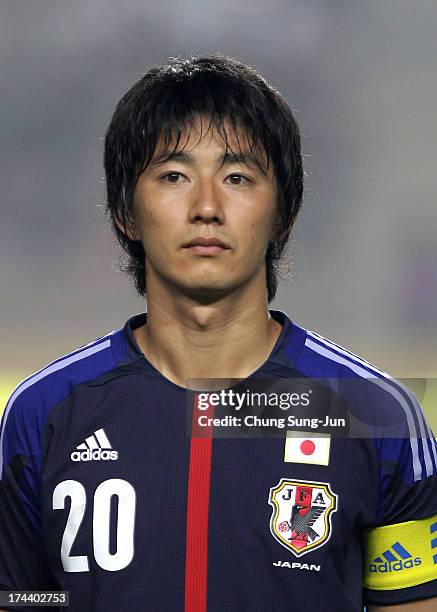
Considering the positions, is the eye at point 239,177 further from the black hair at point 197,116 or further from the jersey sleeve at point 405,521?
the jersey sleeve at point 405,521

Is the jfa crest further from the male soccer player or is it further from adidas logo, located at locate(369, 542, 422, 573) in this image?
adidas logo, located at locate(369, 542, 422, 573)

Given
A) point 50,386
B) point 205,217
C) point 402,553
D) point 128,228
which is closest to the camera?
point 205,217

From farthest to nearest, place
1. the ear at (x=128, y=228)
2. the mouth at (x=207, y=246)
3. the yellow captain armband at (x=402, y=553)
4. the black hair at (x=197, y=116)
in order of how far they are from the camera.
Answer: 1. the ear at (x=128, y=228)
2. the black hair at (x=197, y=116)
3. the yellow captain armband at (x=402, y=553)
4. the mouth at (x=207, y=246)

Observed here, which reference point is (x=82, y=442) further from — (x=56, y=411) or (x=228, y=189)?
(x=228, y=189)

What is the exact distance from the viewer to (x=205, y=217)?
224 centimetres

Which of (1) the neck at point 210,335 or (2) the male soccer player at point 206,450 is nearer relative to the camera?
(2) the male soccer player at point 206,450

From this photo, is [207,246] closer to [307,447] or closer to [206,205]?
[206,205]

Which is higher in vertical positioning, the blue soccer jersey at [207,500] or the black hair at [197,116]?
the black hair at [197,116]

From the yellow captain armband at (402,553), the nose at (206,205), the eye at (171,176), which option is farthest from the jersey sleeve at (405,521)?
the eye at (171,176)

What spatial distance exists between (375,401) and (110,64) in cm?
1075

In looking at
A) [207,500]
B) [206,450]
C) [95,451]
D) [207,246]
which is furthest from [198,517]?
[207,246]

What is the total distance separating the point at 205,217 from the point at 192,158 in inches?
7.4

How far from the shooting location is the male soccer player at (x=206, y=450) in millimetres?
2281

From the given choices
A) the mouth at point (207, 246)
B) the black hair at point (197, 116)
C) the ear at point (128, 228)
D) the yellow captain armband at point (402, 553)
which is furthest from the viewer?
the ear at point (128, 228)
